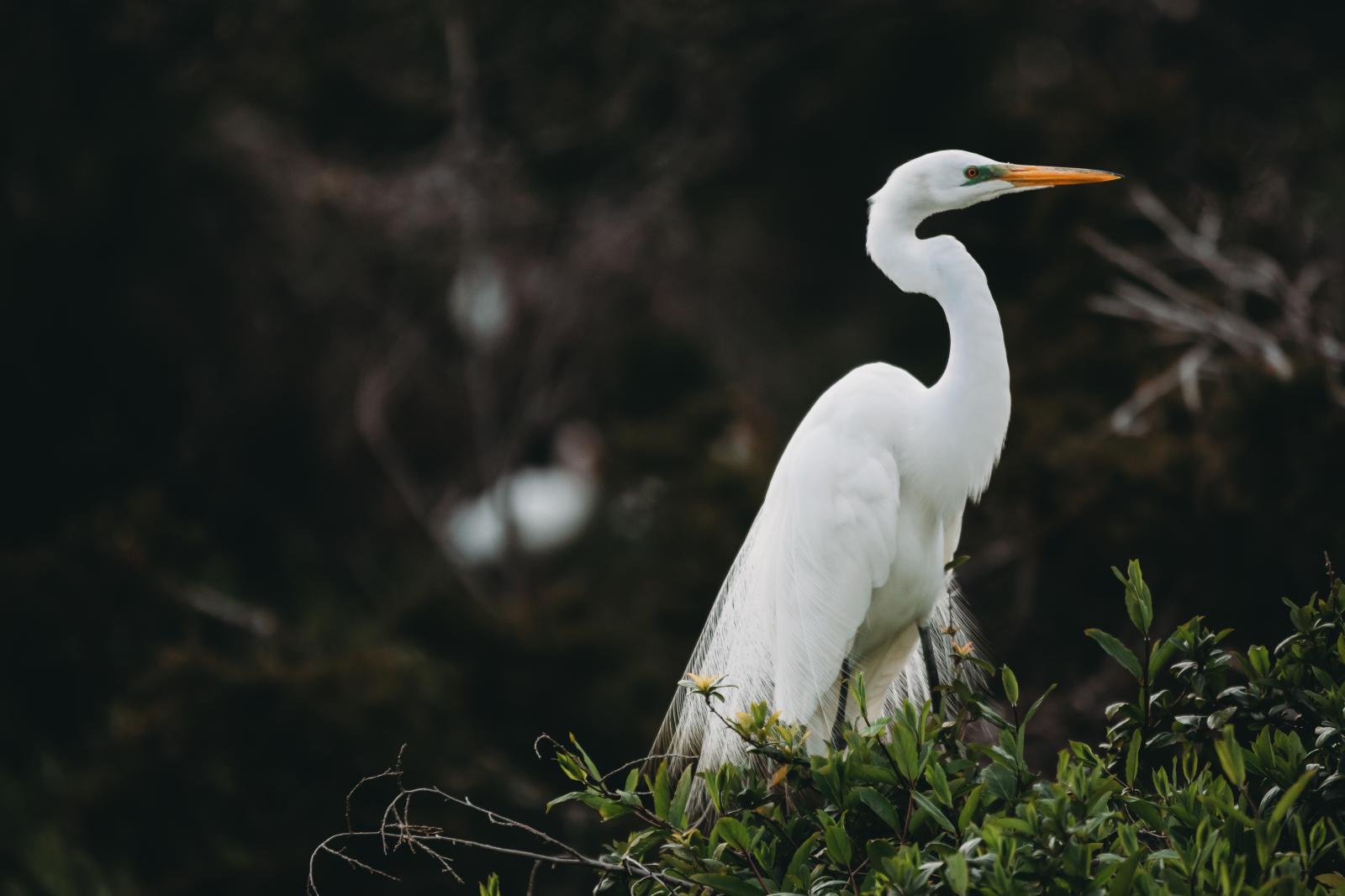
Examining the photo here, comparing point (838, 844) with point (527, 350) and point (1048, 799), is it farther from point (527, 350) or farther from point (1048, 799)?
point (527, 350)

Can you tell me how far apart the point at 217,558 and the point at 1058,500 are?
13.4ft

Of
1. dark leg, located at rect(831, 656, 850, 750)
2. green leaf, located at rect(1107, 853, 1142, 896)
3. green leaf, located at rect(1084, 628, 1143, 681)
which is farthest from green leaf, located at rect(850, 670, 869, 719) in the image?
dark leg, located at rect(831, 656, 850, 750)

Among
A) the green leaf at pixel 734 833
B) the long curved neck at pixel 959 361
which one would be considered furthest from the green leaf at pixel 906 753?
the long curved neck at pixel 959 361

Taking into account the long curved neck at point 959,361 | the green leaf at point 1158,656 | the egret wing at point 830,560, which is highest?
the long curved neck at point 959,361

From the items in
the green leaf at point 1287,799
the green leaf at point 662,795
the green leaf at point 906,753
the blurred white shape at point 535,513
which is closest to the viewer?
the green leaf at point 1287,799

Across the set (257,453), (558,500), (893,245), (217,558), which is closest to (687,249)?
(558,500)

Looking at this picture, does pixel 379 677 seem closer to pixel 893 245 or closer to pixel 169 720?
pixel 169 720

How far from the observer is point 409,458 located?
388 inches

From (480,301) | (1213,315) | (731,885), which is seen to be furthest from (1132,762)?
(480,301)

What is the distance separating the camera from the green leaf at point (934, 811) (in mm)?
2049

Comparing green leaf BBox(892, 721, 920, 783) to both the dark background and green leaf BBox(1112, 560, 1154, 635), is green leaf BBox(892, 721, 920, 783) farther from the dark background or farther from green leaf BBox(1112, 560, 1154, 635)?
the dark background

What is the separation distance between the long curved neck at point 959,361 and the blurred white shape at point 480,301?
527 centimetres

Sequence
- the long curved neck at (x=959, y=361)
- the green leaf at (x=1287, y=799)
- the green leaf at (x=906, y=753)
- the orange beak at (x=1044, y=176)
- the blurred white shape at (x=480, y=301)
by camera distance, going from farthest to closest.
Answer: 1. the blurred white shape at (x=480, y=301)
2. the orange beak at (x=1044, y=176)
3. the long curved neck at (x=959, y=361)
4. the green leaf at (x=906, y=753)
5. the green leaf at (x=1287, y=799)

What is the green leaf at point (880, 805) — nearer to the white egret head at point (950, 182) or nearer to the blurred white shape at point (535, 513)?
the white egret head at point (950, 182)
